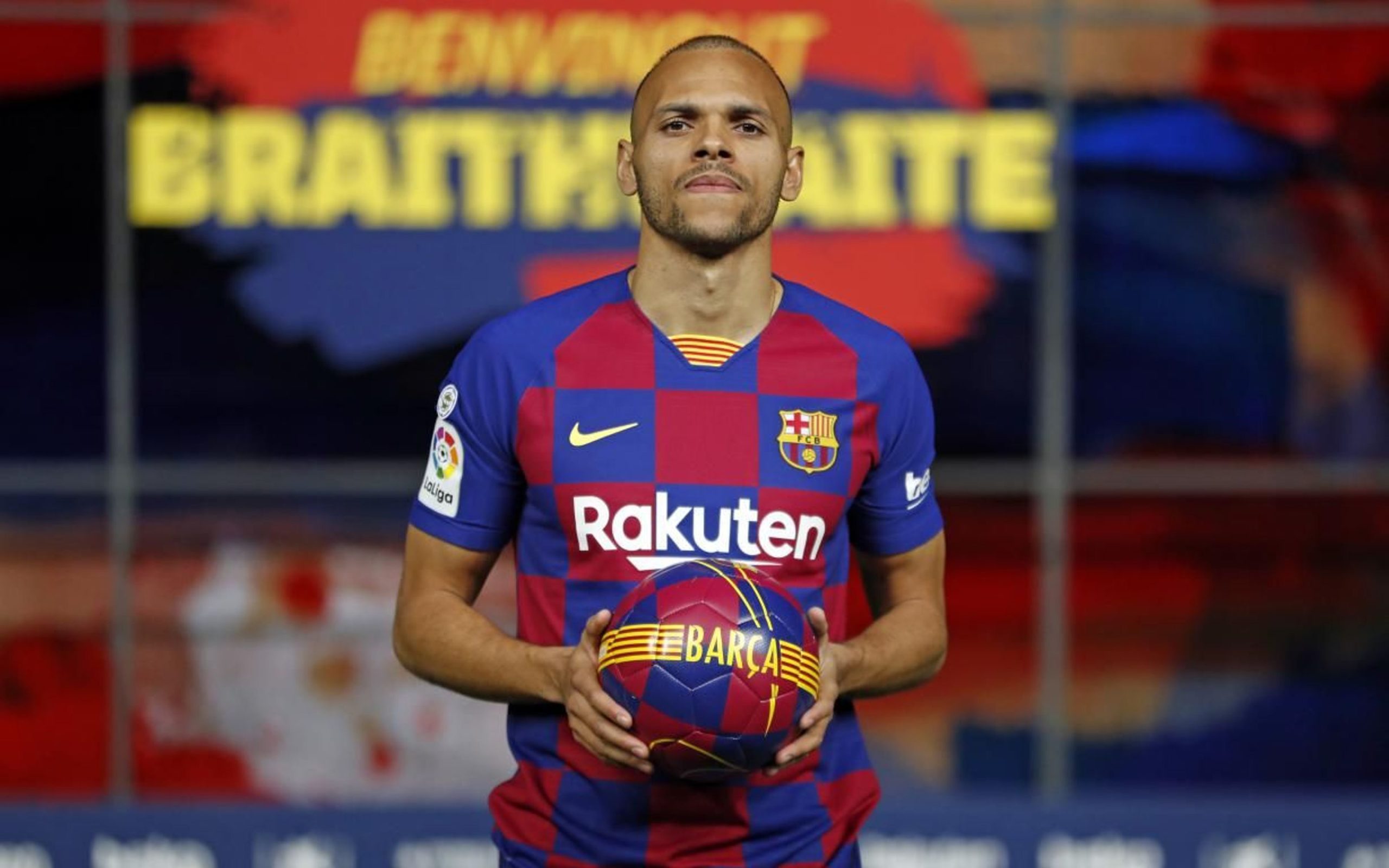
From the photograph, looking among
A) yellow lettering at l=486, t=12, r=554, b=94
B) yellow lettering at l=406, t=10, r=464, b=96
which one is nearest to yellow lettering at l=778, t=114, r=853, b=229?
yellow lettering at l=486, t=12, r=554, b=94

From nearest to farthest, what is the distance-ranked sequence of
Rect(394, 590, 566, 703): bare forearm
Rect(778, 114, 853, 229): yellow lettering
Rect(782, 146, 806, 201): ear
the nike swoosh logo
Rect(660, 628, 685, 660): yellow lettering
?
1. Rect(660, 628, 685, 660): yellow lettering
2. Rect(394, 590, 566, 703): bare forearm
3. the nike swoosh logo
4. Rect(782, 146, 806, 201): ear
5. Rect(778, 114, 853, 229): yellow lettering

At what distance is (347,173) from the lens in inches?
316

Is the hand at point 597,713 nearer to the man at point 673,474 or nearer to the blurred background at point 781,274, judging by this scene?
the man at point 673,474

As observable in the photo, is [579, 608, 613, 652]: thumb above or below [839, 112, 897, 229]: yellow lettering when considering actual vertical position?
below

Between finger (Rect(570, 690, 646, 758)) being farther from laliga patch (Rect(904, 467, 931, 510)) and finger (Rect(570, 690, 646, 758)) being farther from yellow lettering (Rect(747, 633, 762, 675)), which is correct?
laliga patch (Rect(904, 467, 931, 510))

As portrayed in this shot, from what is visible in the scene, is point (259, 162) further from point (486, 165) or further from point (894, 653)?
point (894, 653)

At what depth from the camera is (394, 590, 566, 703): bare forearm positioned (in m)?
3.39

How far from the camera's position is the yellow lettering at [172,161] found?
315 inches

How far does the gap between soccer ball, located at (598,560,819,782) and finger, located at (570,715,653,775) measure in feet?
0.09

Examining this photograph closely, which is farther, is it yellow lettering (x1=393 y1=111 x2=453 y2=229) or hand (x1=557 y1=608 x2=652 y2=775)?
yellow lettering (x1=393 y1=111 x2=453 y2=229)

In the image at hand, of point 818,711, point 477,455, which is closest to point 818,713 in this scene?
point 818,711

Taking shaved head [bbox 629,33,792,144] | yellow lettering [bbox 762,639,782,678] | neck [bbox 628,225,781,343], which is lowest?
yellow lettering [bbox 762,639,782,678]

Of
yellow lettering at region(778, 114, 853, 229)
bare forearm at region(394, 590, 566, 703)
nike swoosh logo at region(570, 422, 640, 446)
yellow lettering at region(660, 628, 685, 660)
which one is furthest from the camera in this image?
yellow lettering at region(778, 114, 853, 229)

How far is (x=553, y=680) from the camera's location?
3350 mm
